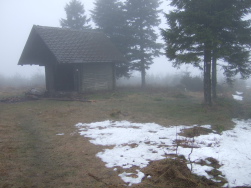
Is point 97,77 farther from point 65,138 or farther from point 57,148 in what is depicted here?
point 57,148

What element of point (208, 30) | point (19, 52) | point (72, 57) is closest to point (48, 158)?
point (208, 30)

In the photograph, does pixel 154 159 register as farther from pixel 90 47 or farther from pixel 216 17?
pixel 90 47

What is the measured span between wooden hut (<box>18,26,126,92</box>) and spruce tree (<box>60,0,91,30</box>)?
410 inches

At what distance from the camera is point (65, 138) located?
8445mm

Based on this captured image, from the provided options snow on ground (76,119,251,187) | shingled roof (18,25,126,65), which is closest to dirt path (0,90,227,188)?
snow on ground (76,119,251,187)

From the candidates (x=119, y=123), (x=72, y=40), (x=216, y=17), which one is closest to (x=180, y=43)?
(x=216, y=17)

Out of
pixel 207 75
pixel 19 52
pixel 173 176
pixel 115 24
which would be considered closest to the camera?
pixel 173 176

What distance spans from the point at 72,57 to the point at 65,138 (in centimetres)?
1132

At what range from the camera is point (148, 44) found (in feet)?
83.0

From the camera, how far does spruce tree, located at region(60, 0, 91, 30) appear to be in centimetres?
3238

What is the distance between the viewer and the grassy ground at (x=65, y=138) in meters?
5.38

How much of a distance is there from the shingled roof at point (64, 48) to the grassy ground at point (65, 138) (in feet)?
15.3

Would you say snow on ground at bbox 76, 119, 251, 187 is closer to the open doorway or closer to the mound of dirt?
the mound of dirt

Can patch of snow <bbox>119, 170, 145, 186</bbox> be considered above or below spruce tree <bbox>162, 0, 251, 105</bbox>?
below
